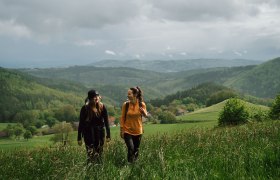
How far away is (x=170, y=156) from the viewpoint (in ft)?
27.0

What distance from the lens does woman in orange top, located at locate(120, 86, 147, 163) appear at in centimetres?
953

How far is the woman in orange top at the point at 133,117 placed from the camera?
9531 mm

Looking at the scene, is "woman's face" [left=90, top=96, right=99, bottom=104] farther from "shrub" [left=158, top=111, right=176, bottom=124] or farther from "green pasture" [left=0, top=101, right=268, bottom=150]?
"shrub" [left=158, top=111, right=176, bottom=124]

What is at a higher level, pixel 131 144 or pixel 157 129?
pixel 131 144

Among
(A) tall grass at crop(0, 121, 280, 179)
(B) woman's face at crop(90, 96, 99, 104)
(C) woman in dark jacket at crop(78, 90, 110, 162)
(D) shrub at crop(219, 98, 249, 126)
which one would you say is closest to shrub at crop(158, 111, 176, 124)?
(D) shrub at crop(219, 98, 249, 126)

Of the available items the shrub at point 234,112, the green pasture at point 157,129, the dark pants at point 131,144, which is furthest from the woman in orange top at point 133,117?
the shrub at point 234,112

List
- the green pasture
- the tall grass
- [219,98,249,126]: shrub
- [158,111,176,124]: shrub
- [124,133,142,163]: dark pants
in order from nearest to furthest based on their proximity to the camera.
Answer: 1. the tall grass
2. [124,133,142,163]: dark pants
3. the green pasture
4. [219,98,249,126]: shrub
5. [158,111,176,124]: shrub

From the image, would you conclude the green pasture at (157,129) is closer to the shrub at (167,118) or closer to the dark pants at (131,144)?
the dark pants at (131,144)

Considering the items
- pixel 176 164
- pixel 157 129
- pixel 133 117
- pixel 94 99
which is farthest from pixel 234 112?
pixel 176 164

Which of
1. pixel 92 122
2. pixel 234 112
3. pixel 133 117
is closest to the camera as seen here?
pixel 92 122

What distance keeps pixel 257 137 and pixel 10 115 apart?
575ft

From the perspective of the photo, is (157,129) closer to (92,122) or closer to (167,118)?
(92,122)

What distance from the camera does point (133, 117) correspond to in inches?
380

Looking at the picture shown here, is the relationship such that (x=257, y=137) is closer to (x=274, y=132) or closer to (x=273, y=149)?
(x=274, y=132)
